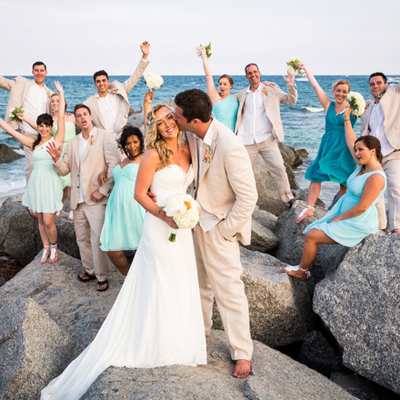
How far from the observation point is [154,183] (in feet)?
12.6

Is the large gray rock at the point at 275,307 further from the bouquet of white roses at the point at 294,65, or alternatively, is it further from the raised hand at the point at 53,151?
the bouquet of white roses at the point at 294,65

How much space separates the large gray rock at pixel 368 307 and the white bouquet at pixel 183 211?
1.95m

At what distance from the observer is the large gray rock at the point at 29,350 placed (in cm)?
363

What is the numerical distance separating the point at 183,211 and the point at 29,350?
74.8 inches

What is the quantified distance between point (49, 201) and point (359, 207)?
14.0ft

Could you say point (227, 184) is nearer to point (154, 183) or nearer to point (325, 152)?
point (154, 183)

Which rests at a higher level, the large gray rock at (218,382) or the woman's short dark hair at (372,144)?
the woman's short dark hair at (372,144)

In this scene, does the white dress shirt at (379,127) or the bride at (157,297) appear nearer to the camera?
the bride at (157,297)

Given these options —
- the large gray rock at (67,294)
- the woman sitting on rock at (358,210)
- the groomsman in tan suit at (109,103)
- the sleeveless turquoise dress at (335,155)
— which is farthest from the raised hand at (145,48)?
the woman sitting on rock at (358,210)

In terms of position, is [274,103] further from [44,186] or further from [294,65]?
[44,186]

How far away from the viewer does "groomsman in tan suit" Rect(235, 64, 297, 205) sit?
7.57 meters

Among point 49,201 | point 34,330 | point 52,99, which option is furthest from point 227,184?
point 52,99

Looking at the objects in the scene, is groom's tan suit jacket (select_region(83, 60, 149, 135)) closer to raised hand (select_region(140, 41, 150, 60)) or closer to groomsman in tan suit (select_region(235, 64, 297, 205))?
raised hand (select_region(140, 41, 150, 60))

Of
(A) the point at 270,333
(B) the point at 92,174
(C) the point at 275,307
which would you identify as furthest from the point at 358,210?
(B) the point at 92,174
